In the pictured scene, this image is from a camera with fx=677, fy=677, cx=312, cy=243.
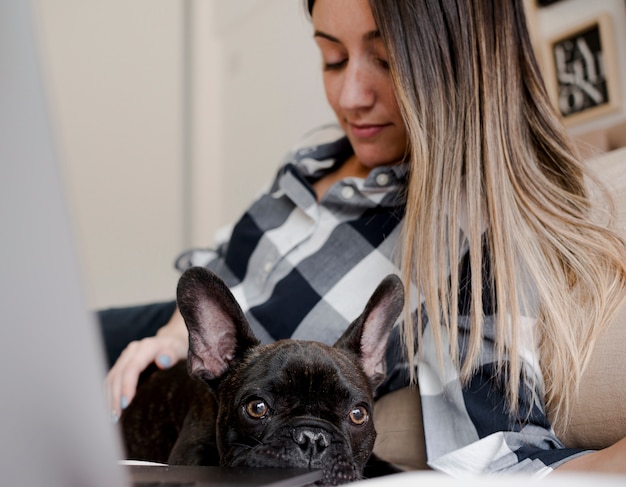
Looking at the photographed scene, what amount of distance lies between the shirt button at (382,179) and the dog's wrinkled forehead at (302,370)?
16.3 inches

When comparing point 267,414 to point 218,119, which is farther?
point 218,119

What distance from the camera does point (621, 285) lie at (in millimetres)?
1092

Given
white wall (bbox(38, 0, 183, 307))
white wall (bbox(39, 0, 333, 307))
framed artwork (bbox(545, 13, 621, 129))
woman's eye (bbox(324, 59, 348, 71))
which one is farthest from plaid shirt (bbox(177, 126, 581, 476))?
white wall (bbox(38, 0, 183, 307))

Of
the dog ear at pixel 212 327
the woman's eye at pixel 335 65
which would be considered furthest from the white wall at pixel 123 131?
the dog ear at pixel 212 327

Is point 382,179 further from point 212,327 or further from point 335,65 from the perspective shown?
point 212,327

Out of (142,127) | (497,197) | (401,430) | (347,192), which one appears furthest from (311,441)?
(142,127)

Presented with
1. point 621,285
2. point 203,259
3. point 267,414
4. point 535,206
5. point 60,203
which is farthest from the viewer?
point 203,259

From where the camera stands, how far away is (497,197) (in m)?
1.17

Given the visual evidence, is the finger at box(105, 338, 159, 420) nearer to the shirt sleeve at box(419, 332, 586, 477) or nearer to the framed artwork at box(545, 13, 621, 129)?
the shirt sleeve at box(419, 332, 586, 477)

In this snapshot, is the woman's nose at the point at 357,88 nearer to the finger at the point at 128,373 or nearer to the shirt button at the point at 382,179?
the shirt button at the point at 382,179

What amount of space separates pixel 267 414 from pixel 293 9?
2543 mm

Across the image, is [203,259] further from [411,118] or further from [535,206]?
[535,206]

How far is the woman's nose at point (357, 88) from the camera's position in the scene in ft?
4.37

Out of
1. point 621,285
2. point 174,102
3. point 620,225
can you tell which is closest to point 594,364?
point 621,285
